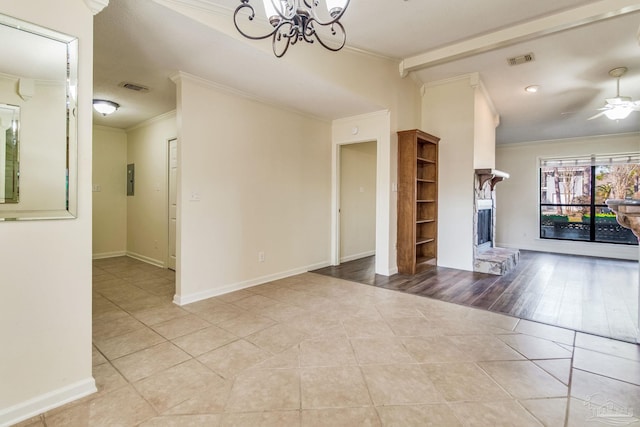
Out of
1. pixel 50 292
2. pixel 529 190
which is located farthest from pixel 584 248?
pixel 50 292

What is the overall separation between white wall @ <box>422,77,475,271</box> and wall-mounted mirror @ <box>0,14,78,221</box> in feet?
15.7

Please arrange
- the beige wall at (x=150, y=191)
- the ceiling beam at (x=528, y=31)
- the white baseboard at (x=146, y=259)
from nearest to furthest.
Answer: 1. the ceiling beam at (x=528, y=31)
2. the beige wall at (x=150, y=191)
3. the white baseboard at (x=146, y=259)

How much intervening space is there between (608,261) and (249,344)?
723 centimetres

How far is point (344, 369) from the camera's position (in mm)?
2047

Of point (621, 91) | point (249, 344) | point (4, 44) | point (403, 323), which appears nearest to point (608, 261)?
point (621, 91)

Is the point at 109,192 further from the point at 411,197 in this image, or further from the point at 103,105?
the point at 411,197

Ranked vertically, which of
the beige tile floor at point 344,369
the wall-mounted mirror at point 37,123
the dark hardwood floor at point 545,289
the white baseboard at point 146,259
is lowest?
the beige tile floor at point 344,369

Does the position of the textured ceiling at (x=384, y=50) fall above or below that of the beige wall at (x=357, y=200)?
above

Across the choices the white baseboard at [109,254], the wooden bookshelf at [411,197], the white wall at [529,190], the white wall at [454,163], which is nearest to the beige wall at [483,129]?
the white wall at [454,163]

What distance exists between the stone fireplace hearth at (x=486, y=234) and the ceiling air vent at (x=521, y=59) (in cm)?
148

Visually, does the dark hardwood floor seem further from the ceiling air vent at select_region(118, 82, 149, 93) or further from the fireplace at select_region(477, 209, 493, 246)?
the ceiling air vent at select_region(118, 82, 149, 93)

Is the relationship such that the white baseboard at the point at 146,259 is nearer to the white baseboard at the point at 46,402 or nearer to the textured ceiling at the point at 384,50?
the textured ceiling at the point at 384,50

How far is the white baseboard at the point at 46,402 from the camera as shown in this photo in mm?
1548

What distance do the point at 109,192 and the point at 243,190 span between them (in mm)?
3582
